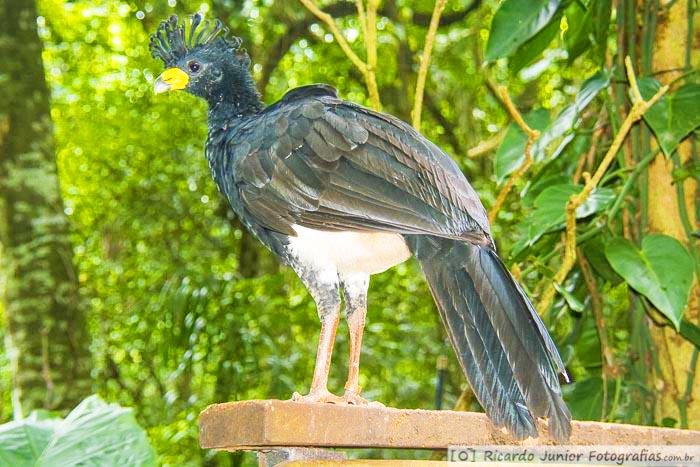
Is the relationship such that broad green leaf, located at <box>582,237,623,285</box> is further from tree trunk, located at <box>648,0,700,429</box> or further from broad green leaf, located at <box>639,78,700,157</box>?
broad green leaf, located at <box>639,78,700,157</box>

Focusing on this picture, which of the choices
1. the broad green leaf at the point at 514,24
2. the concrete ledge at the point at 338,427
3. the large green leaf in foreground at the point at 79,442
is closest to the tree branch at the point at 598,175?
the broad green leaf at the point at 514,24

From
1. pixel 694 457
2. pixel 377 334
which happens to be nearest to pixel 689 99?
pixel 694 457

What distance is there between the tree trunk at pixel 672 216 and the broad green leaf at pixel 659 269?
0.32m

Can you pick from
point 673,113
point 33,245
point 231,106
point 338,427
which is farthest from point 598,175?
point 33,245

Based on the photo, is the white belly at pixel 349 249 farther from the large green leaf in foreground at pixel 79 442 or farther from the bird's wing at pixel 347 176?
the large green leaf in foreground at pixel 79 442

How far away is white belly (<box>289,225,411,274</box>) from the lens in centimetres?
189

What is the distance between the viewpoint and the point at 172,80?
2199 mm

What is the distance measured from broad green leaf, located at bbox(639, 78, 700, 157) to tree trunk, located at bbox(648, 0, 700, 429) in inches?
8.8

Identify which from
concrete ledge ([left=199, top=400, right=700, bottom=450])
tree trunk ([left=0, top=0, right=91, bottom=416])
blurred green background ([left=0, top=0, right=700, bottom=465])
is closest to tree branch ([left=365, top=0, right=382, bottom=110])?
blurred green background ([left=0, top=0, right=700, bottom=465])

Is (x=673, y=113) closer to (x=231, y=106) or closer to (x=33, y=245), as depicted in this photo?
→ (x=231, y=106)

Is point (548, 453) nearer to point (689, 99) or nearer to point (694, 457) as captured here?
point (694, 457)

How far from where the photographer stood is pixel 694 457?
184 centimetres

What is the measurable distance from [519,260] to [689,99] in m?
0.65

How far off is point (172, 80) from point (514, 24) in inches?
44.4
